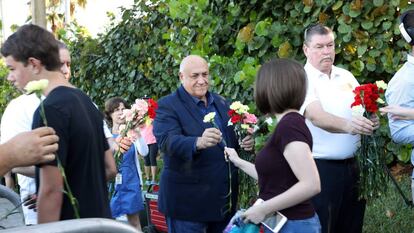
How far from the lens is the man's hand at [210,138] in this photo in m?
5.23

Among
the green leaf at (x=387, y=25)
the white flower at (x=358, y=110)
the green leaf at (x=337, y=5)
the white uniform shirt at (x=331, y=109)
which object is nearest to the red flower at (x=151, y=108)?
the white uniform shirt at (x=331, y=109)

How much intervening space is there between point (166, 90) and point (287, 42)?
456cm

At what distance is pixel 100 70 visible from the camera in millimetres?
13906

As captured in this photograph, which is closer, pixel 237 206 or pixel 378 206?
pixel 237 206

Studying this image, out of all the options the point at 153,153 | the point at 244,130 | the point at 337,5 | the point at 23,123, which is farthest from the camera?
the point at 153,153

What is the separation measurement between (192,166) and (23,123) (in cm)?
141

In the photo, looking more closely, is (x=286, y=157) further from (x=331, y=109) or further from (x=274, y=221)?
(x=331, y=109)

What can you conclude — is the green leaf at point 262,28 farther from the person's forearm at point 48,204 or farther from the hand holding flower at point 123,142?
the person's forearm at point 48,204

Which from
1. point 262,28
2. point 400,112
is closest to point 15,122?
point 400,112

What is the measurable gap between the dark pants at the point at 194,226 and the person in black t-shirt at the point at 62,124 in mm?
1822

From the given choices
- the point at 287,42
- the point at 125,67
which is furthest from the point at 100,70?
the point at 287,42

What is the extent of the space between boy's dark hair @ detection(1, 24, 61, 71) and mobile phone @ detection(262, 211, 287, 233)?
53.7 inches

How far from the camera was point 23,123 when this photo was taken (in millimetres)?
4641

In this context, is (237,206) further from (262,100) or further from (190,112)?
(262,100)
